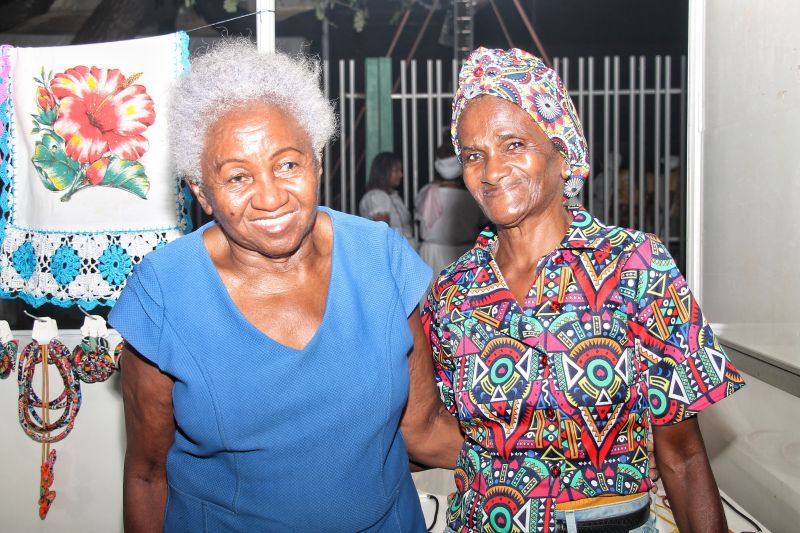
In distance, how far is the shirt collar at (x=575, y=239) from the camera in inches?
67.6

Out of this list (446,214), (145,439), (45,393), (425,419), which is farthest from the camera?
(446,214)

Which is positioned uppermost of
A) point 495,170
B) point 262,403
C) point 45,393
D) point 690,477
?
point 495,170

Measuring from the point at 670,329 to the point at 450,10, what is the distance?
889 cm

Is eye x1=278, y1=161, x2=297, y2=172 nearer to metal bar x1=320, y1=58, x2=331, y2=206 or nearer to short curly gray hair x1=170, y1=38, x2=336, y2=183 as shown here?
short curly gray hair x1=170, y1=38, x2=336, y2=183

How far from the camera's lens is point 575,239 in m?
1.75

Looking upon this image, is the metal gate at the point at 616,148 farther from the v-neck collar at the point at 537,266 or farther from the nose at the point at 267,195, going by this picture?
the nose at the point at 267,195

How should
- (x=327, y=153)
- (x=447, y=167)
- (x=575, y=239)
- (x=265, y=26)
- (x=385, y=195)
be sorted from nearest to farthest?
(x=575, y=239) < (x=265, y=26) < (x=327, y=153) < (x=447, y=167) < (x=385, y=195)

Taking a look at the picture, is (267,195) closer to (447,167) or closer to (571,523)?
(571,523)

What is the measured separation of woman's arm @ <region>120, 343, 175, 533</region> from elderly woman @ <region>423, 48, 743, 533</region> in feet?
2.26

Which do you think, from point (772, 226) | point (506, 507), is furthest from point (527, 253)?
point (772, 226)

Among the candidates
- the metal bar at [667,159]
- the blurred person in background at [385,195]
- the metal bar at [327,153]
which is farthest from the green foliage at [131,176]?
the metal bar at [667,159]

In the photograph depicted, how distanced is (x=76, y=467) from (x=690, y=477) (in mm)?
2647

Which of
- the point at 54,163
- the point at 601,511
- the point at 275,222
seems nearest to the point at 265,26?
the point at 54,163

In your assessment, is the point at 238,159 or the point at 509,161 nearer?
the point at 238,159
